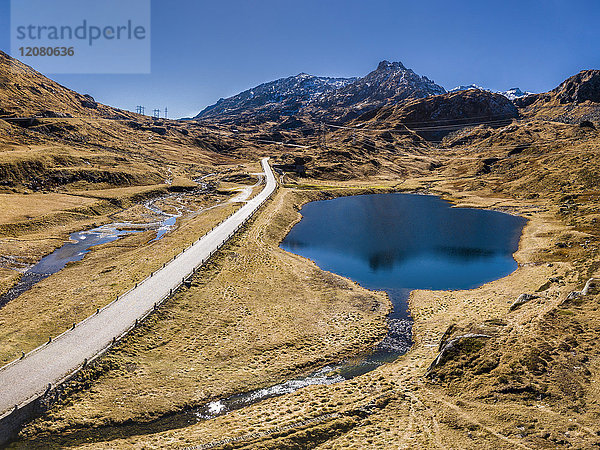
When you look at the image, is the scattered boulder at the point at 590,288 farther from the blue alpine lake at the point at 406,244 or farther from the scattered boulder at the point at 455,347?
the blue alpine lake at the point at 406,244

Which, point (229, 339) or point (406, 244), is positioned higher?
point (406, 244)

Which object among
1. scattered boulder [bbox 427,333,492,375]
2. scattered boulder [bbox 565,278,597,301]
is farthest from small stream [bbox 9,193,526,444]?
scattered boulder [bbox 565,278,597,301]

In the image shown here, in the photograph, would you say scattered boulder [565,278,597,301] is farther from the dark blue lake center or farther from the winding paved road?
the winding paved road

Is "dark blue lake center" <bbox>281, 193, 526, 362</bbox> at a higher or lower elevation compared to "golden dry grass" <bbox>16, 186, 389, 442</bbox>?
higher

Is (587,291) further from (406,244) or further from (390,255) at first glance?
(406,244)

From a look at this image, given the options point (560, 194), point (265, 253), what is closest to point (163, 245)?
point (265, 253)

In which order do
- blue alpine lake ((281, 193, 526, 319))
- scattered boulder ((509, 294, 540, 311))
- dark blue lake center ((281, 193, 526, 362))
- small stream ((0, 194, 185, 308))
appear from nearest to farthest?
scattered boulder ((509, 294, 540, 311))
small stream ((0, 194, 185, 308))
dark blue lake center ((281, 193, 526, 362))
blue alpine lake ((281, 193, 526, 319))

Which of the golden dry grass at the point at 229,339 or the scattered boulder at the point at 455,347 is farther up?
the scattered boulder at the point at 455,347

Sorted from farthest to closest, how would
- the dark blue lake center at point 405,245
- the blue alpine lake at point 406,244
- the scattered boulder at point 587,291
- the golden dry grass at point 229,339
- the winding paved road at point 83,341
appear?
the blue alpine lake at point 406,244 < the dark blue lake center at point 405,245 < the scattered boulder at point 587,291 < the golden dry grass at point 229,339 < the winding paved road at point 83,341

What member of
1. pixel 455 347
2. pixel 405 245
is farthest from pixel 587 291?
pixel 405 245

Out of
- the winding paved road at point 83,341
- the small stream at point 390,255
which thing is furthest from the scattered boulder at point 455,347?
the winding paved road at point 83,341
